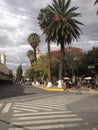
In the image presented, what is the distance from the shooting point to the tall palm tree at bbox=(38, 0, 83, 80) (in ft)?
215

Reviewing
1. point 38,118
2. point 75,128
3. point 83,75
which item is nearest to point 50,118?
point 38,118

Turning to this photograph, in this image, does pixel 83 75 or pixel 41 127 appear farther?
pixel 83 75

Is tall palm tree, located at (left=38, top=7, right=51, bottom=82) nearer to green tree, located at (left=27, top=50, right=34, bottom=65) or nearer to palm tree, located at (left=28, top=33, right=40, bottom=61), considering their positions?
palm tree, located at (left=28, top=33, right=40, bottom=61)

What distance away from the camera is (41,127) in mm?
15062

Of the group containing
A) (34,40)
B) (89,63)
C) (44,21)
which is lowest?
(89,63)

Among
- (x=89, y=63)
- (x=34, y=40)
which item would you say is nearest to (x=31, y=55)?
(x=34, y=40)

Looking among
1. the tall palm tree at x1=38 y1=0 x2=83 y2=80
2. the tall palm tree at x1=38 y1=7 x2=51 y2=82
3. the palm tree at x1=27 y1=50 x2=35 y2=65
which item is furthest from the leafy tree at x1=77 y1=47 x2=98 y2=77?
the palm tree at x1=27 y1=50 x2=35 y2=65

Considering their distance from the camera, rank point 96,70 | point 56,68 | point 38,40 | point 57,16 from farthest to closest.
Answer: point 38,40 → point 56,68 → point 96,70 → point 57,16

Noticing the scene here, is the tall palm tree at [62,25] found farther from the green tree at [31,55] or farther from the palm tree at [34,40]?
the green tree at [31,55]

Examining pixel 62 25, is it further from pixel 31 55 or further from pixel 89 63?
pixel 31 55

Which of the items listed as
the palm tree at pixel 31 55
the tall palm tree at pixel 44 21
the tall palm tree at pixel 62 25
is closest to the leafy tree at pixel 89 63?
the tall palm tree at pixel 44 21

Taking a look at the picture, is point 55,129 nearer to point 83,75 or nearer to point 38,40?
point 83,75

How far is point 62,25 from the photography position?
216ft

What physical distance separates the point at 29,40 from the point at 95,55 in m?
36.2
